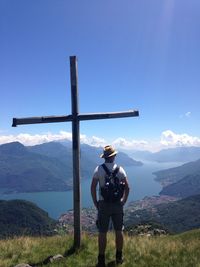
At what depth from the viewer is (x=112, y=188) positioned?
8406 millimetres

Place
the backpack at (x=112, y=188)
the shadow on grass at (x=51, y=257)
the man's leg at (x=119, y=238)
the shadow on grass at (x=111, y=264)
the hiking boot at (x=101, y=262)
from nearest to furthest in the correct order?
the backpack at (x=112, y=188)
the hiking boot at (x=101, y=262)
the shadow on grass at (x=111, y=264)
the man's leg at (x=119, y=238)
the shadow on grass at (x=51, y=257)

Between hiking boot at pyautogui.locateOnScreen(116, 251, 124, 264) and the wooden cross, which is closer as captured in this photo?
hiking boot at pyautogui.locateOnScreen(116, 251, 124, 264)

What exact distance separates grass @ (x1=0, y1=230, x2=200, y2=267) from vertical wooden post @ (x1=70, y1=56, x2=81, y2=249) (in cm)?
51

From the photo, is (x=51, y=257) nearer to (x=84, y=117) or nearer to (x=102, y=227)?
(x=102, y=227)

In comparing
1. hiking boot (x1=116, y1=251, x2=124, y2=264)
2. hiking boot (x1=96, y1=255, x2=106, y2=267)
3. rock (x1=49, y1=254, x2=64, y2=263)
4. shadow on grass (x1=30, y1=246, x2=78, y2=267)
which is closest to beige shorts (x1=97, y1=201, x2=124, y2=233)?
hiking boot (x1=96, y1=255, x2=106, y2=267)

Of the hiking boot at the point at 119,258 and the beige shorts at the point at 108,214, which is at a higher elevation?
the beige shorts at the point at 108,214

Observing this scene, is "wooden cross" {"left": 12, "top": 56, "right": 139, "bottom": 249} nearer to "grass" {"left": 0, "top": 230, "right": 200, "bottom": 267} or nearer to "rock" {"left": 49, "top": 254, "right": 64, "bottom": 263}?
"grass" {"left": 0, "top": 230, "right": 200, "bottom": 267}

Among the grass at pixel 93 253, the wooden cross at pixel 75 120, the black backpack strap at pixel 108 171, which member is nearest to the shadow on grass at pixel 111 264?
the grass at pixel 93 253

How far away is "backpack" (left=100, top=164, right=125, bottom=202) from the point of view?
8375 millimetres

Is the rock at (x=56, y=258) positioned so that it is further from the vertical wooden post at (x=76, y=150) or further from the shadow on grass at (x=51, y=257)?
the vertical wooden post at (x=76, y=150)

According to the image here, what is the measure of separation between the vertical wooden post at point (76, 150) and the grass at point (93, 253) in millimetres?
510

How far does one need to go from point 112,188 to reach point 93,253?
239cm

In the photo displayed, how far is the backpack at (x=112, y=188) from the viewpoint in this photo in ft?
27.5

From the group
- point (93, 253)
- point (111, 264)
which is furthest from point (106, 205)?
point (93, 253)
